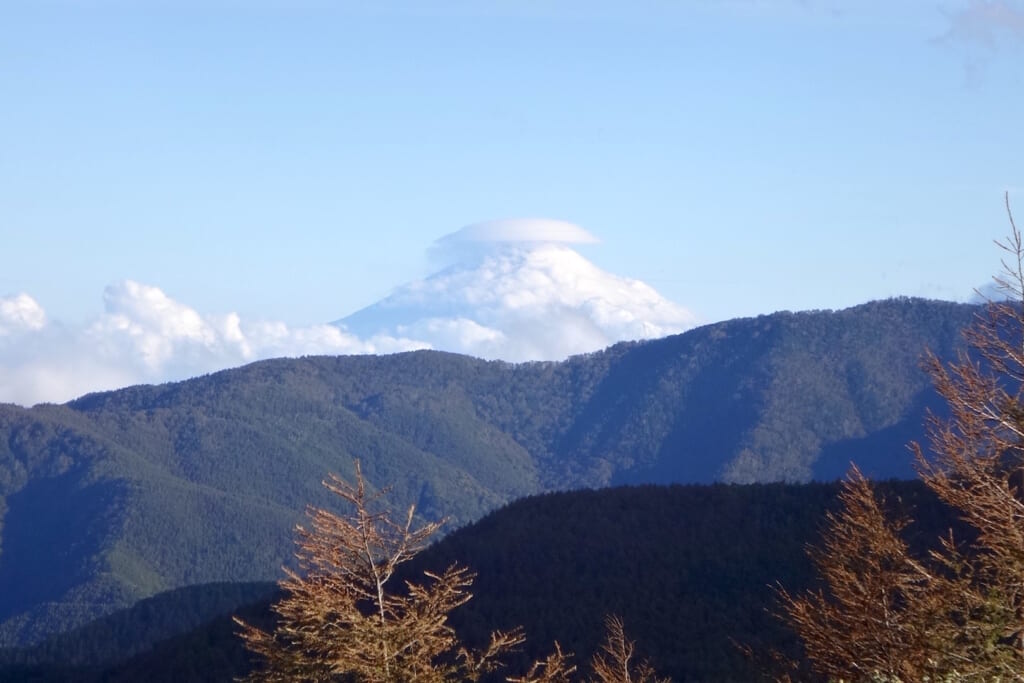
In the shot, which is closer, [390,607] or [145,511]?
[390,607]

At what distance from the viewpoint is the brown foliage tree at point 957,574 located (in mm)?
13852

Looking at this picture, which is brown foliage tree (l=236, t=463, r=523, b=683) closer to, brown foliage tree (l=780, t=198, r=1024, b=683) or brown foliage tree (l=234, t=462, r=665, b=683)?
brown foliage tree (l=234, t=462, r=665, b=683)

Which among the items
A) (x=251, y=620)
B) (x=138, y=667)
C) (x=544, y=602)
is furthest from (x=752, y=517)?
(x=138, y=667)

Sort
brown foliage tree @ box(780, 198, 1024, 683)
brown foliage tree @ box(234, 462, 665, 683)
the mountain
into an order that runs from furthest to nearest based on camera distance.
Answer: the mountain → brown foliage tree @ box(234, 462, 665, 683) → brown foliage tree @ box(780, 198, 1024, 683)

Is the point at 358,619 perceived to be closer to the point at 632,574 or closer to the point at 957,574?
the point at 957,574

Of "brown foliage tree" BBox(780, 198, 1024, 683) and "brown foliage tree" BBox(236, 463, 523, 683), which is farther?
"brown foliage tree" BBox(236, 463, 523, 683)

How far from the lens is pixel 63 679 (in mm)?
98438

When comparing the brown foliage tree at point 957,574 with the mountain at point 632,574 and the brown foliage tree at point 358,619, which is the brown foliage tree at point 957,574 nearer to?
the brown foliage tree at point 358,619

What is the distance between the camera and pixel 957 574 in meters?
15.3

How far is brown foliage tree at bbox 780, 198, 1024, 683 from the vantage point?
13.9m

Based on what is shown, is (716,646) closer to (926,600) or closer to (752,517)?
(752,517)

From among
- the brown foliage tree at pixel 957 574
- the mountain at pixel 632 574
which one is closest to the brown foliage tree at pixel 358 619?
the brown foliage tree at pixel 957 574

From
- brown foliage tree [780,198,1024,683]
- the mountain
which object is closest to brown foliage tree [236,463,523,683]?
brown foliage tree [780,198,1024,683]

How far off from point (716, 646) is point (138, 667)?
142 ft
